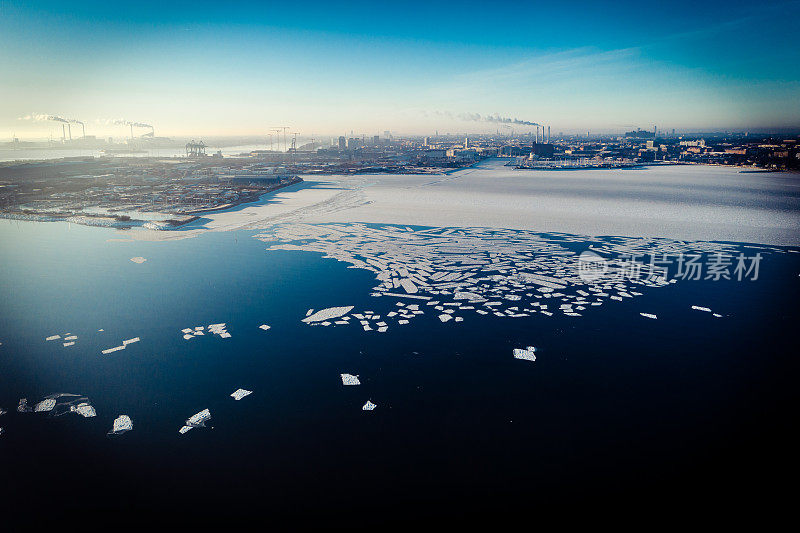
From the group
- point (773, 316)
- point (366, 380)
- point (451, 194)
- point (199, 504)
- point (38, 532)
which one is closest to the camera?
point (38, 532)

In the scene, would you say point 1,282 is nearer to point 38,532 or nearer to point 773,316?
point 38,532

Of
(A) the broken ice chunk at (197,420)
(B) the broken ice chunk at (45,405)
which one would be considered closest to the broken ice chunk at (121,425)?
(A) the broken ice chunk at (197,420)

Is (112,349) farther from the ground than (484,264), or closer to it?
closer to it

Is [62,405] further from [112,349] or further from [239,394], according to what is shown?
[239,394]

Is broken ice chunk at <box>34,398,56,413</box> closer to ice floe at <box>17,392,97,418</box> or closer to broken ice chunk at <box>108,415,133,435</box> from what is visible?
ice floe at <box>17,392,97,418</box>

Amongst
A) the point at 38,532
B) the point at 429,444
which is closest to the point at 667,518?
the point at 429,444
